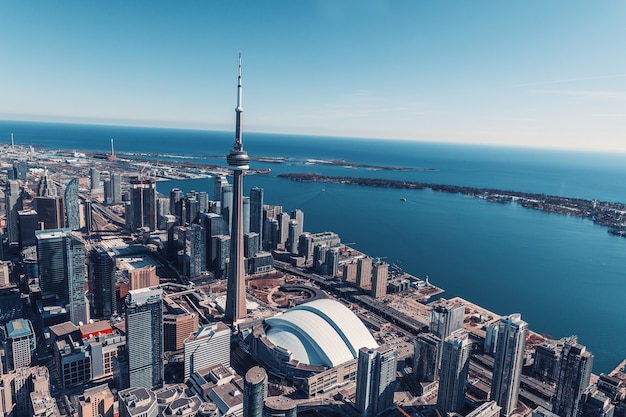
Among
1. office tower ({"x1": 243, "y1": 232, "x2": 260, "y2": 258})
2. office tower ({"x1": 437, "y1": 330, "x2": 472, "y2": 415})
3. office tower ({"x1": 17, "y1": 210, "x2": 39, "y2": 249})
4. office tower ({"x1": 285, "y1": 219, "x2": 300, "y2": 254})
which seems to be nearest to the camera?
office tower ({"x1": 437, "y1": 330, "x2": 472, "y2": 415})

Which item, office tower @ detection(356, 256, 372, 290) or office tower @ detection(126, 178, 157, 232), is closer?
office tower @ detection(356, 256, 372, 290)

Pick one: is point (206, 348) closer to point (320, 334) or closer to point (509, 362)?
point (320, 334)

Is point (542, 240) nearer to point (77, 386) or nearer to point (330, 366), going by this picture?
point (330, 366)

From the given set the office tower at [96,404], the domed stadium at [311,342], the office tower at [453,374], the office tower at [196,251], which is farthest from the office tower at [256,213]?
the office tower at [453,374]

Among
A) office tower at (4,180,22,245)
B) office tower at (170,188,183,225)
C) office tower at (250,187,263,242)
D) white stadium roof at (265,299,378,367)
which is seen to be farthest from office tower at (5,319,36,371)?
office tower at (170,188,183,225)

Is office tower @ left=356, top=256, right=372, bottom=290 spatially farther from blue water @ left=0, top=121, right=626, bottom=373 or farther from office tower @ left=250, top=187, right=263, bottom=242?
office tower @ left=250, top=187, right=263, bottom=242

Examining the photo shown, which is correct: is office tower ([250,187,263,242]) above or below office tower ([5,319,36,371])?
above

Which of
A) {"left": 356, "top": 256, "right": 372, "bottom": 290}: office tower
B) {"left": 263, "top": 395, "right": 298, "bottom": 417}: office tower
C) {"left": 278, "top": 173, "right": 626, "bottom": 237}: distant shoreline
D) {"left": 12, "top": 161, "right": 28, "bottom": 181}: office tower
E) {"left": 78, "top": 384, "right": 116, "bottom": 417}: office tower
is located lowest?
{"left": 78, "top": 384, "right": 116, "bottom": 417}: office tower

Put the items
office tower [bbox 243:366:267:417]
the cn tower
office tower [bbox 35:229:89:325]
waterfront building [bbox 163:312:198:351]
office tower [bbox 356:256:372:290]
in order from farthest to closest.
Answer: office tower [bbox 356:256:372:290] → office tower [bbox 35:229:89:325] → the cn tower → waterfront building [bbox 163:312:198:351] → office tower [bbox 243:366:267:417]
